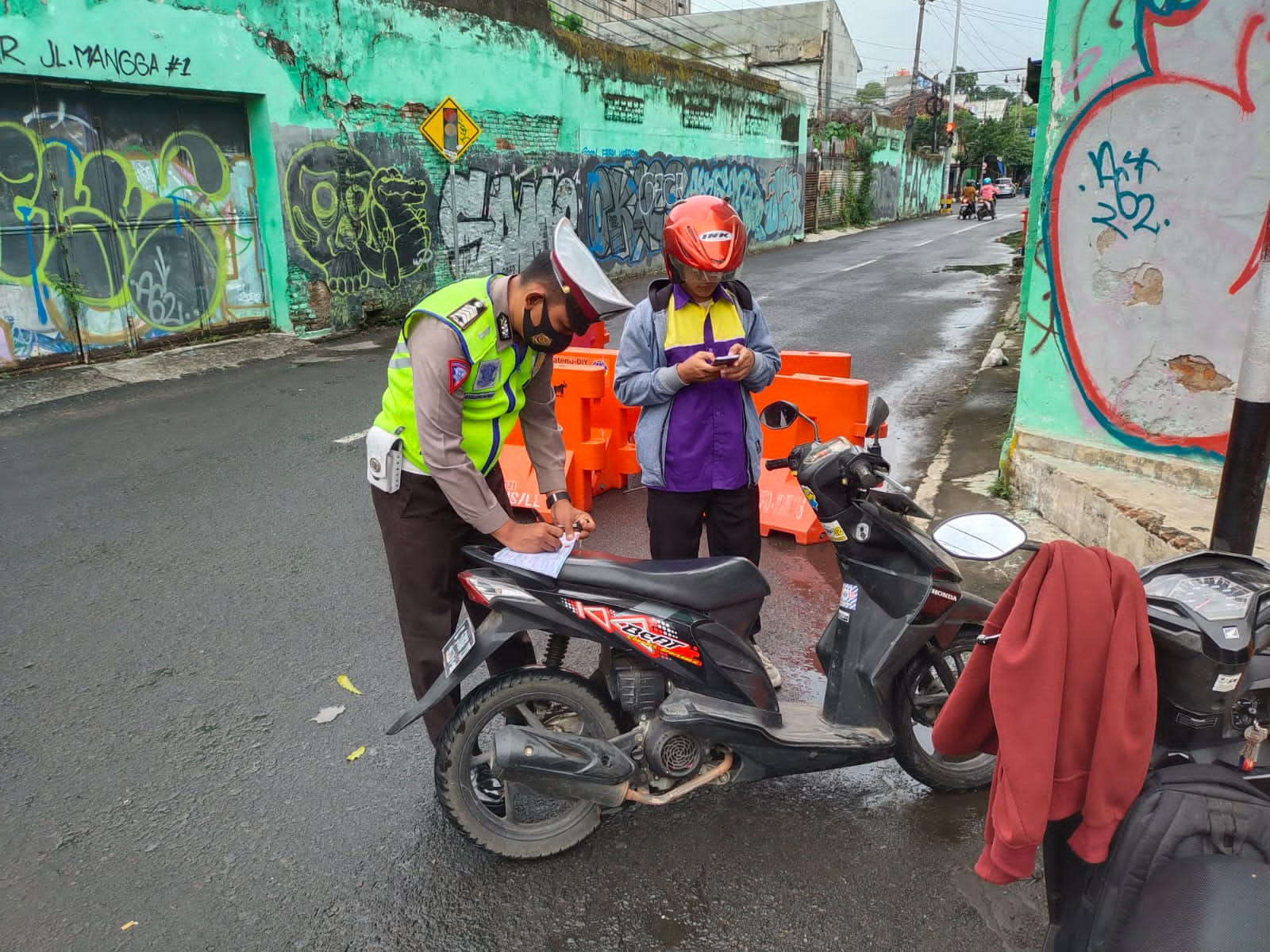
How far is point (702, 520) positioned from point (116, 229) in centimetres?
955

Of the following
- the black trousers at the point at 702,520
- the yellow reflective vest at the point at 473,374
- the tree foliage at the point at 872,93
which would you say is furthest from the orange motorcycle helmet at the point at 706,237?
the tree foliage at the point at 872,93

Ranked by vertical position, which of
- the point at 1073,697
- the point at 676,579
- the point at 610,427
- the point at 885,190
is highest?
the point at 885,190

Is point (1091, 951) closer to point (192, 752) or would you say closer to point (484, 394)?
point (484, 394)

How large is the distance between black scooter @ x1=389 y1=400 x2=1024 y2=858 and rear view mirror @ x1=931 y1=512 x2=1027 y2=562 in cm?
76

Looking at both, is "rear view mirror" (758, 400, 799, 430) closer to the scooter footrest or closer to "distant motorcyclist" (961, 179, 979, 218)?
the scooter footrest

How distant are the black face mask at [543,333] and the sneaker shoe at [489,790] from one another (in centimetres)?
133

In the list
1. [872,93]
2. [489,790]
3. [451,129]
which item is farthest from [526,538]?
[872,93]

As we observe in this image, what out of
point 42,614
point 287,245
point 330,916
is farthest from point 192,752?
point 287,245

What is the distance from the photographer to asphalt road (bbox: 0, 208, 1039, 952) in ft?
8.78

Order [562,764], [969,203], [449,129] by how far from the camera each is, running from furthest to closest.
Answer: [969,203] → [449,129] → [562,764]

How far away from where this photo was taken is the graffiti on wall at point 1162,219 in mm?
4469

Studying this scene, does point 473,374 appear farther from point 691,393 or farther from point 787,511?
point 787,511

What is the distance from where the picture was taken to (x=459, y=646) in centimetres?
284

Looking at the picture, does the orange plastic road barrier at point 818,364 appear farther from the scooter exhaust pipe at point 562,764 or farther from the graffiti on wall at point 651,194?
the graffiti on wall at point 651,194
